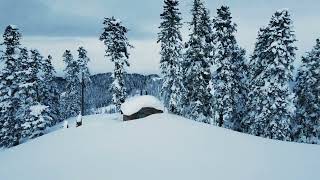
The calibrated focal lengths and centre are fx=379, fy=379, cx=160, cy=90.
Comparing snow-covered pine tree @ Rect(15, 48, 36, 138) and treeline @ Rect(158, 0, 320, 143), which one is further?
snow-covered pine tree @ Rect(15, 48, 36, 138)

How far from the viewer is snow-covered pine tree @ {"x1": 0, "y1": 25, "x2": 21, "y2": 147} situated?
43844mm

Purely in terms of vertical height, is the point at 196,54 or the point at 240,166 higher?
the point at 196,54

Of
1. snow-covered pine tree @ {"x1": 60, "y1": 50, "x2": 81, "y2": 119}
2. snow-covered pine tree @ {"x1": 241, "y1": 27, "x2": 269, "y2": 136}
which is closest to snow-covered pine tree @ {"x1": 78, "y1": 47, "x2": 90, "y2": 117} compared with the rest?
snow-covered pine tree @ {"x1": 60, "y1": 50, "x2": 81, "y2": 119}

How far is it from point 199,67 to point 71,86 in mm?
32642

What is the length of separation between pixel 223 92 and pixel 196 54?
4865 mm

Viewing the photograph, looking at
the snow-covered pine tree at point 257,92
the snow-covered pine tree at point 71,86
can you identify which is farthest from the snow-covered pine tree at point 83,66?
the snow-covered pine tree at point 257,92

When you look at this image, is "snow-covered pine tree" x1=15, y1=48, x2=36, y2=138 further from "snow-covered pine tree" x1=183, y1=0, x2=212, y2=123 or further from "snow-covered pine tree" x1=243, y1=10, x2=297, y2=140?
"snow-covered pine tree" x1=243, y1=10, x2=297, y2=140

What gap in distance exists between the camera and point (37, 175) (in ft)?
62.7

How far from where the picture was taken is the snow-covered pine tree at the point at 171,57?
39688 mm

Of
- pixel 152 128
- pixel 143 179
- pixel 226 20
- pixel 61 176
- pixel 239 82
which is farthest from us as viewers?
pixel 239 82

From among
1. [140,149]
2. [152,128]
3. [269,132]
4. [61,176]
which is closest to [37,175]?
[61,176]

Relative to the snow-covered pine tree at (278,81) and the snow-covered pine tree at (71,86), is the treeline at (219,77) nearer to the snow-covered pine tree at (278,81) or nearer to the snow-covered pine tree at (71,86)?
the snow-covered pine tree at (278,81)

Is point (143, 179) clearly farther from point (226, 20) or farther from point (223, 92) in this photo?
point (226, 20)

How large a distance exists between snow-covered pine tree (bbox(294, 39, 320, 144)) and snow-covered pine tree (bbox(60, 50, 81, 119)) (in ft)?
123
